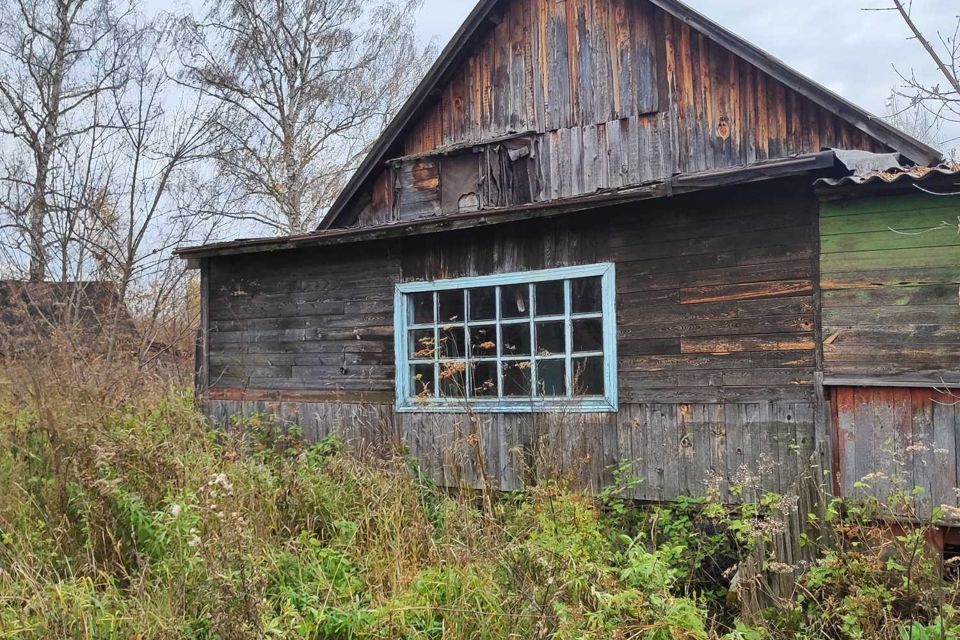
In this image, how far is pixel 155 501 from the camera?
5.16 metres

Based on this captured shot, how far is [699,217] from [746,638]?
3.32 m

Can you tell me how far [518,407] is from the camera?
268 inches

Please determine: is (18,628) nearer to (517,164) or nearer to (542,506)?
(542,506)

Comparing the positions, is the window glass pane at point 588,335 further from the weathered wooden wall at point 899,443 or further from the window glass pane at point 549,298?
the weathered wooden wall at point 899,443

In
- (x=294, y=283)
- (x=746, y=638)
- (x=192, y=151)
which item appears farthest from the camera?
(x=192, y=151)

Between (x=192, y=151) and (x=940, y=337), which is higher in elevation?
(x=192, y=151)

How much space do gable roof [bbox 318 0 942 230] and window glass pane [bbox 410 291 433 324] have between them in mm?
3194

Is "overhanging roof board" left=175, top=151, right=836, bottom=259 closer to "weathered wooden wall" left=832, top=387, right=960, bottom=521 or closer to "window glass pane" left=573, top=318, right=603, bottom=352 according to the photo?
"window glass pane" left=573, top=318, right=603, bottom=352

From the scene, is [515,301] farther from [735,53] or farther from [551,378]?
[735,53]

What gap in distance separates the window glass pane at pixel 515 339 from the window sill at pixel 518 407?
456 mm

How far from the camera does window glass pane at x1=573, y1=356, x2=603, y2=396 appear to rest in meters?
6.58

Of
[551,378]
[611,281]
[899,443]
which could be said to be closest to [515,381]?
[551,378]

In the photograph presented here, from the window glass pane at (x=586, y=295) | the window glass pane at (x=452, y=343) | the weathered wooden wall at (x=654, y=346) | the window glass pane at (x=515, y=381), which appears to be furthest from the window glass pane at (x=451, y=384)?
the window glass pane at (x=586, y=295)

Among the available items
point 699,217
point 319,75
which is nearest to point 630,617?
point 699,217
